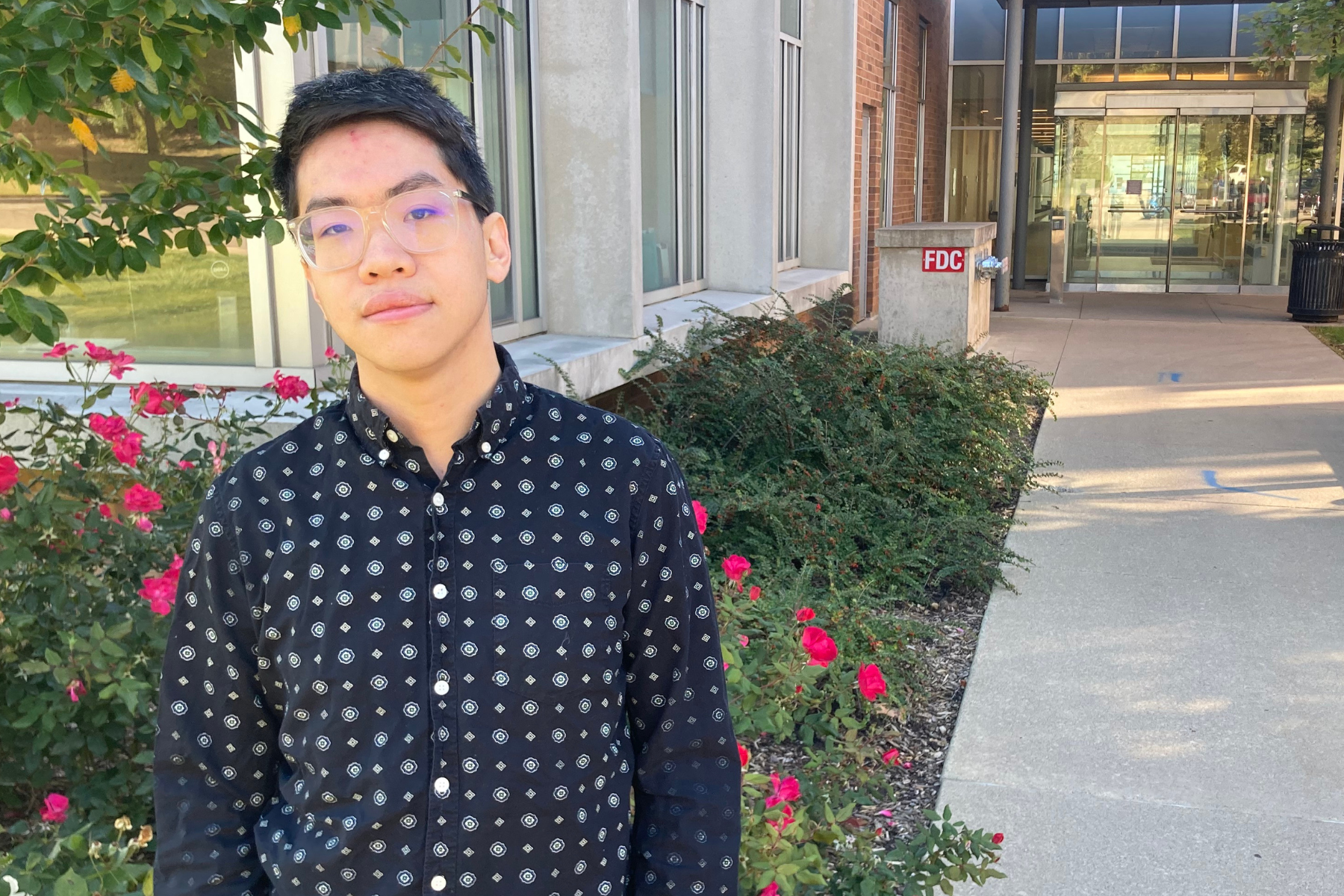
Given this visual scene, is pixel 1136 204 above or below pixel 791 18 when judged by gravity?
below

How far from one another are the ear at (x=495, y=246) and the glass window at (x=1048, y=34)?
20770 millimetres

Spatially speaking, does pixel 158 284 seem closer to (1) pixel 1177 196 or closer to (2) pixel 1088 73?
(1) pixel 1177 196

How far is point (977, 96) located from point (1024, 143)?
217 cm

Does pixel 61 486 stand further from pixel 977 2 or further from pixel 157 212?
pixel 977 2

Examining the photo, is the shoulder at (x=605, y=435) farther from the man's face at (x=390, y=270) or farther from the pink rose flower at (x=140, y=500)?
the pink rose flower at (x=140, y=500)

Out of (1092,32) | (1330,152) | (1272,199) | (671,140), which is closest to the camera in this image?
(671,140)

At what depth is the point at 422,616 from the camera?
1.53 meters

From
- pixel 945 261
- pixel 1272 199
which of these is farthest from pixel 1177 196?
pixel 945 261

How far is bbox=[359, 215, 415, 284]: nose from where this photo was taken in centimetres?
152

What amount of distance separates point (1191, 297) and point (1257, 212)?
73.6 inches

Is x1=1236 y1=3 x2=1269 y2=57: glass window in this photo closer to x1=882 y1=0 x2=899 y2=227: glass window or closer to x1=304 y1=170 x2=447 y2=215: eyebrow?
x1=882 y1=0 x2=899 y2=227: glass window

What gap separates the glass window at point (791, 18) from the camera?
11.7 m

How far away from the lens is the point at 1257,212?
766 inches

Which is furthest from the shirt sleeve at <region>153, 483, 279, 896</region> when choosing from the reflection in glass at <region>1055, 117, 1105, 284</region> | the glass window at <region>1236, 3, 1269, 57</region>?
the glass window at <region>1236, 3, 1269, 57</region>
